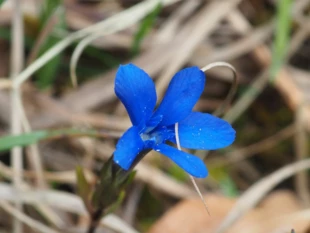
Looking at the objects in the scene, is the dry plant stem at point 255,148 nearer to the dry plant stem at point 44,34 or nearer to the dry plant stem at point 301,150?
the dry plant stem at point 301,150

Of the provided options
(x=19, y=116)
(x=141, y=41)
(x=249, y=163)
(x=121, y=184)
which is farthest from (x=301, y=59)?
(x=121, y=184)

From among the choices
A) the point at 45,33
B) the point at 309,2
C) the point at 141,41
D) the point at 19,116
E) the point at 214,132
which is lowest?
the point at 214,132

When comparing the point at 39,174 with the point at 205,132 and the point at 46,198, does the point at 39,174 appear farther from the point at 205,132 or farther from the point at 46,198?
the point at 205,132

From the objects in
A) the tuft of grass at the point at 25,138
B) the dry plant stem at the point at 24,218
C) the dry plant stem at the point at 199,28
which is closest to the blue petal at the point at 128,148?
the tuft of grass at the point at 25,138

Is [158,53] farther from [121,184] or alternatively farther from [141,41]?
[121,184]

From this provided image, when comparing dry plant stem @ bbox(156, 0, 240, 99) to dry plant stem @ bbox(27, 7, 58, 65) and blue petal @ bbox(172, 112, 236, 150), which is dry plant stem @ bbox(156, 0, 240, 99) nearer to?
dry plant stem @ bbox(27, 7, 58, 65)

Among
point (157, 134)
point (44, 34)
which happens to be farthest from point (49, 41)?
point (157, 134)
